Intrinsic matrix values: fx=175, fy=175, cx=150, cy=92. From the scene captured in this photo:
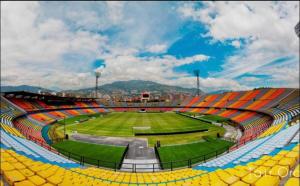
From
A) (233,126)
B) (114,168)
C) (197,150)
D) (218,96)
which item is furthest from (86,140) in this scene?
(218,96)

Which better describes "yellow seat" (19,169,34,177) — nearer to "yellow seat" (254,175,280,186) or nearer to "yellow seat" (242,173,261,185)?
"yellow seat" (242,173,261,185)

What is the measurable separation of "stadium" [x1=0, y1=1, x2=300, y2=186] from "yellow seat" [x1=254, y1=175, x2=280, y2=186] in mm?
28

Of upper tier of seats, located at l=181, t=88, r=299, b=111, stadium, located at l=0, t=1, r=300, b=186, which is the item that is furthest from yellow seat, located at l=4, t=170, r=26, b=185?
upper tier of seats, located at l=181, t=88, r=299, b=111

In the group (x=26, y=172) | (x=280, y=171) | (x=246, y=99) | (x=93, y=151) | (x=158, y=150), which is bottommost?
(x=93, y=151)

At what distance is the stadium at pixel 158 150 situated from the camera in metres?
7.39

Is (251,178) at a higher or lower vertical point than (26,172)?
higher

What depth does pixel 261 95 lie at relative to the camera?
5678cm

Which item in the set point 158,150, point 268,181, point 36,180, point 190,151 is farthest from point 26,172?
point 190,151

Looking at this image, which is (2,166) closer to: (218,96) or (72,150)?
(72,150)

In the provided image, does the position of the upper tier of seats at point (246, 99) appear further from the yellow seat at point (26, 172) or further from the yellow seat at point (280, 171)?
the yellow seat at point (26, 172)

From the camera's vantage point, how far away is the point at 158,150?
931 inches

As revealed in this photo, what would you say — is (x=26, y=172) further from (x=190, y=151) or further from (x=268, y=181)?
(x=190, y=151)

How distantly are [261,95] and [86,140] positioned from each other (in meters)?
54.7

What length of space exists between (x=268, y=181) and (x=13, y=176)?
891cm
